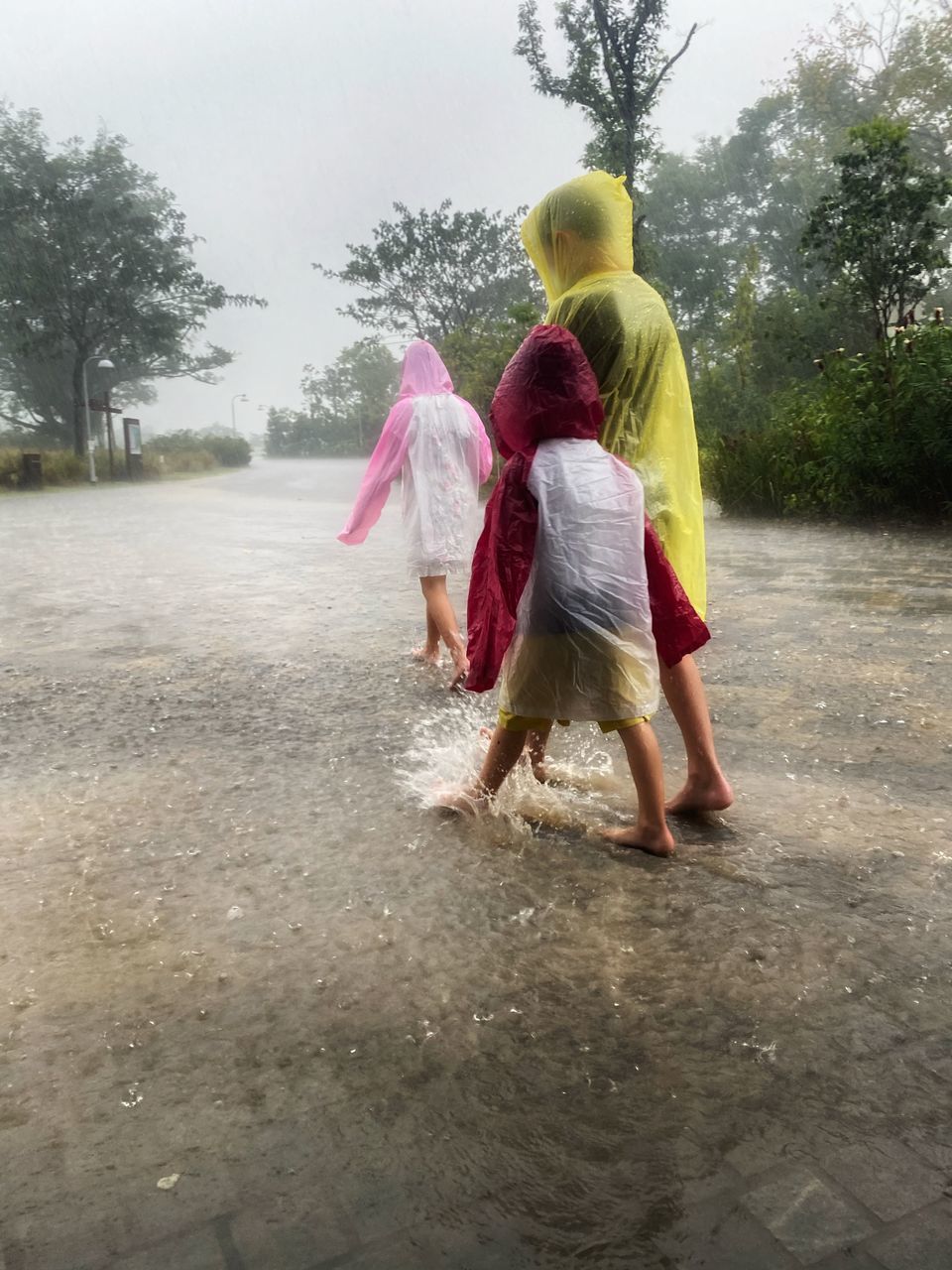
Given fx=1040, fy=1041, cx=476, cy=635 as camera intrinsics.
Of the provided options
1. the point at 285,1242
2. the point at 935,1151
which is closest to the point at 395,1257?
the point at 285,1242

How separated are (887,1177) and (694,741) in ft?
4.17

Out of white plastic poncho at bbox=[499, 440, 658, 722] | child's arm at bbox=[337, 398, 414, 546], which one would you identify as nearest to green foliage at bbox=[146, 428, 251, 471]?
child's arm at bbox=[337, 398, 414, 546]

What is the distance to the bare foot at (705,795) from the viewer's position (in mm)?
2578

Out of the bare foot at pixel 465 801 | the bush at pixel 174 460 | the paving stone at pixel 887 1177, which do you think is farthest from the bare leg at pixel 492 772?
the bush at pixel 174 460

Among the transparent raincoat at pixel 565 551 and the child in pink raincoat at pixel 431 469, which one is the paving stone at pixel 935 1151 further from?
the child in pink raincoat at pixel 431 469

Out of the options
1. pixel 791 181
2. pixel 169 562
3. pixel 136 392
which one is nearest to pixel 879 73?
pixel 791 181

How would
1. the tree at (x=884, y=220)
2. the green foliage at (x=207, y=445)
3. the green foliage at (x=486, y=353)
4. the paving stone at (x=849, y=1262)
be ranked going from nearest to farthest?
the paving stone at (x=849, y=1262) → the tree at (x=884, y=220) → the green foliage at (x=486, y=353) → the green foliage at (x=207, y=445)

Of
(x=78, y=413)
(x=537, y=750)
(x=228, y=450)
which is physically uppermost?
(x=78, y=413)

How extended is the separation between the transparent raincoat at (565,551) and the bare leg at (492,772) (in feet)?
0.52

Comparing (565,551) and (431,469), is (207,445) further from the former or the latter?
(565,551)

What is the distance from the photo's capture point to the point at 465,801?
268 centimetres

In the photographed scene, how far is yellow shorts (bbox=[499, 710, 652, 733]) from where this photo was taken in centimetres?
233

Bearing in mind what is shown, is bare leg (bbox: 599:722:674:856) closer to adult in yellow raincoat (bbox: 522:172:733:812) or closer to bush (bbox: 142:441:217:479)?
adult in yellow raincoat (bbox: 522:172:733:812)

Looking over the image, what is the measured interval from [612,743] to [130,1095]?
2.14m
